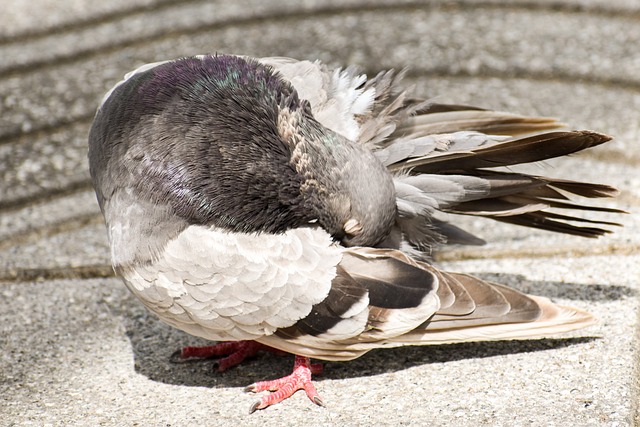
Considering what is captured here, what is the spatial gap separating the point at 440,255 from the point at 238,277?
64.2 inches

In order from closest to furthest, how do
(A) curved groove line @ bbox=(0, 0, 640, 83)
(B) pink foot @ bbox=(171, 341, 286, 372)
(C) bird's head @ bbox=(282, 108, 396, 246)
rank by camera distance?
1. (C) bird's head @ bbox=(282, 108, 396, 246)
2. (B) pink foot @ bbox=(171, 341, 286, 372)
3. (A) curved groove line @ bbox=(0, 0, 640, 83)

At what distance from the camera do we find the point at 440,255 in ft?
15.2

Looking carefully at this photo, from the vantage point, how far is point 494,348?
371 centimetres

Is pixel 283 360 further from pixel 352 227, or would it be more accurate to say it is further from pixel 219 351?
pixel 352 227

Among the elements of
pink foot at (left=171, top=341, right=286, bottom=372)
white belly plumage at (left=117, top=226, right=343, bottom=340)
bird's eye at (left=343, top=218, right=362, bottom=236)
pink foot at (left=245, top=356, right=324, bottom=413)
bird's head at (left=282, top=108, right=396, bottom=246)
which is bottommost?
pink foot at (left=171, top=341, right=286, bottom=372)

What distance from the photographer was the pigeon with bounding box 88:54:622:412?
3.34 m

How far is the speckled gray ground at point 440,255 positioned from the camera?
337cm

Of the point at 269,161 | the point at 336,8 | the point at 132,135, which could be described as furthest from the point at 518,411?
the point at 336,8

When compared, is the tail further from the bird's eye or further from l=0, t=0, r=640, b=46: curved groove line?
l=0, t=0, r=640, b=46: curved groove line

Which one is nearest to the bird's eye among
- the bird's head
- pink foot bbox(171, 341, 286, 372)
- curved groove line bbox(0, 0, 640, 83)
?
the bird's head

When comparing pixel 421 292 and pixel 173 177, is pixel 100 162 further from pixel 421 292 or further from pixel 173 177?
pixel 421 292

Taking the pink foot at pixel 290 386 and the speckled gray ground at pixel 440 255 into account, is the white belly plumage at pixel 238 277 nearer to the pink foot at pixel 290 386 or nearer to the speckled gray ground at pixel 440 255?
the pink foot at pixel 290 386

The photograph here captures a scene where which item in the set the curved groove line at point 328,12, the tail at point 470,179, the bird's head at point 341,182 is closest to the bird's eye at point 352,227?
the bird's head at point 341,182

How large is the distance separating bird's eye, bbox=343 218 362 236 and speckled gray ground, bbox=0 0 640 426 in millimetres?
621
